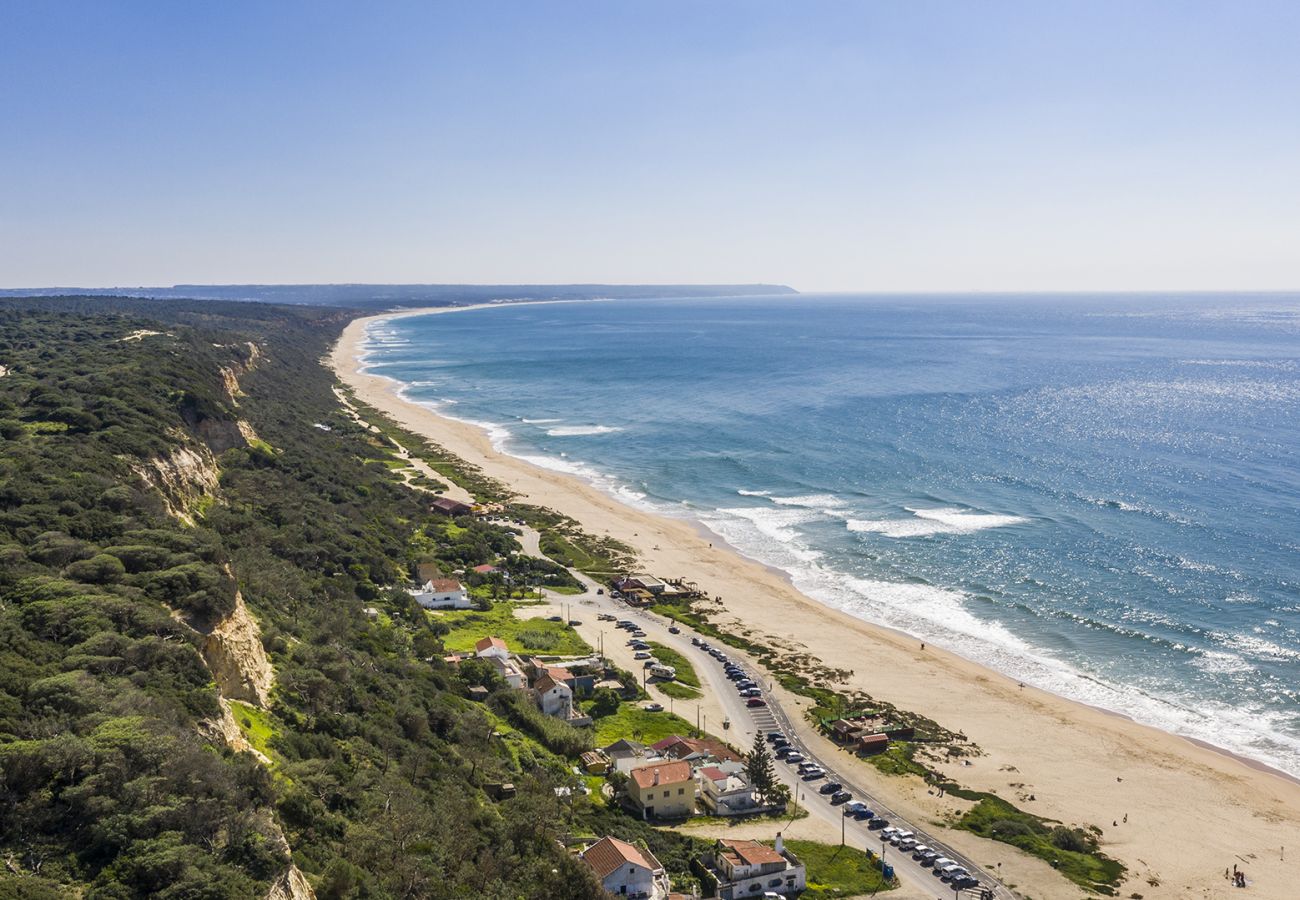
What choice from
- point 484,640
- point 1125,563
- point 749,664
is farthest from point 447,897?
point 1125,563

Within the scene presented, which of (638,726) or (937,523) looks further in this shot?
(937,523)

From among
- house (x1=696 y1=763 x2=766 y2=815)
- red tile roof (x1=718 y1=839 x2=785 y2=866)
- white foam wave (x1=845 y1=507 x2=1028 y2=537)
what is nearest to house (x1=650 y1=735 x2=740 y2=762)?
house (x1=696 y1=763 x2=766 y2=815)

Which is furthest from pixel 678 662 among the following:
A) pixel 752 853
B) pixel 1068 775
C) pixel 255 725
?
pixel 255 725

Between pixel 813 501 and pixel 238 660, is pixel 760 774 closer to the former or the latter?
pixel 238 660

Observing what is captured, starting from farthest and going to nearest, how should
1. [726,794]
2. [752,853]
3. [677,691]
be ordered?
[677,691]
[726,794]
[752,853]

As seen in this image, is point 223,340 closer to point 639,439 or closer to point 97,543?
point 639,439

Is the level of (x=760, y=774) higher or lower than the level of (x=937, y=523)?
lower

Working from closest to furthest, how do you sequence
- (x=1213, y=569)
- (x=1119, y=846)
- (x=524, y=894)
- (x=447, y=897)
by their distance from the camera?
(x=447, y=897), (x=524, y=894), (x=1119, y=846), (x=1213, y=569)

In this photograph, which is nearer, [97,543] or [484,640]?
[97,543]
